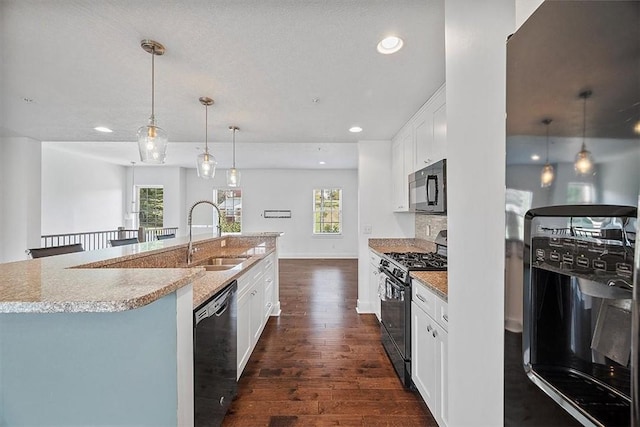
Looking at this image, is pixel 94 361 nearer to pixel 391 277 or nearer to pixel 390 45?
pixel 391 277

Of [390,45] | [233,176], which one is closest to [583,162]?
[390,45]

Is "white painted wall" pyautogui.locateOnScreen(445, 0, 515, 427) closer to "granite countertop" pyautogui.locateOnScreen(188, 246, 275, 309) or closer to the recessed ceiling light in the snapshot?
the recessed ceiling light

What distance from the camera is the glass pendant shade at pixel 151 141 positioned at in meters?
1.98

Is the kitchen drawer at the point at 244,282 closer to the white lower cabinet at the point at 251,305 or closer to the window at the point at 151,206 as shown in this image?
the white lower cabinet at the point at 251,305

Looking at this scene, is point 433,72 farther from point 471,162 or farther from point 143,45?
point 143,45

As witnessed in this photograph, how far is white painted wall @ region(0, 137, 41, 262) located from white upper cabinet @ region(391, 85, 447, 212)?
524 cm

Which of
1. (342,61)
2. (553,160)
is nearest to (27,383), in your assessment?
(553,160)

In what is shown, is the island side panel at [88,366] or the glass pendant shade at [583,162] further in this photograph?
the island side panel at [88,366]

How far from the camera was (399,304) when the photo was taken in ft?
7.00

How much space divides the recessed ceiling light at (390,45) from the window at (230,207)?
725 cm

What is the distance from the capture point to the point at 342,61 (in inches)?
A: 74.0

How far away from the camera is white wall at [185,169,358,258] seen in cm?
830

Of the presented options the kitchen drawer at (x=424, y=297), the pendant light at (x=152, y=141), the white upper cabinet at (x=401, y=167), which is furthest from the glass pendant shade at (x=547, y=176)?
the white upper cabinet at (x=401, y=167)

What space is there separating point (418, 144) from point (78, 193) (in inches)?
313
